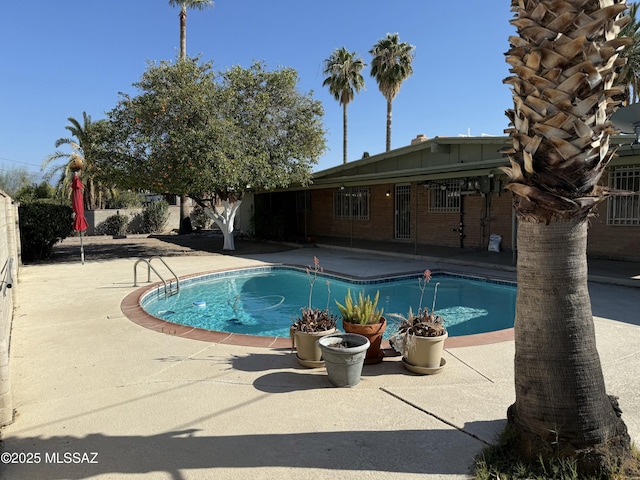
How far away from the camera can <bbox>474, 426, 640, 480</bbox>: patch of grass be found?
8.27 feet

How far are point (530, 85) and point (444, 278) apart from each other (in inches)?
366

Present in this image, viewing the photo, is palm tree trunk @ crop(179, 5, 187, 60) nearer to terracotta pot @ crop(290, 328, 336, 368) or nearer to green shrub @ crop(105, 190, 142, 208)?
green shrub @ crop(105, 190, 142, 208)

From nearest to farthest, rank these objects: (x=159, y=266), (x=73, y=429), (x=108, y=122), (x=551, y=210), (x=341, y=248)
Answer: (x=551, y=210) < (x=73, y=429) < (x=159, y=266) < (x=108, y=122) < (x=341, y=248)

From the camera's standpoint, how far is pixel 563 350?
262 cm

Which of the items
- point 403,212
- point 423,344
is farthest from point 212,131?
point 423,344

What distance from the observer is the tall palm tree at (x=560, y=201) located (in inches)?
95.8

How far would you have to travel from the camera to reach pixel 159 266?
1302cm

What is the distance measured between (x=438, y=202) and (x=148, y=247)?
12.3m

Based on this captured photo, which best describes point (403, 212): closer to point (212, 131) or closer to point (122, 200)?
point (212, 131)

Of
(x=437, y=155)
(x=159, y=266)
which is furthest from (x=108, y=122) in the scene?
(x=437, y=155)

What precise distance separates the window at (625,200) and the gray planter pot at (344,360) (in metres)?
10.6

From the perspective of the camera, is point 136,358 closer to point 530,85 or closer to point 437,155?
point 530,85

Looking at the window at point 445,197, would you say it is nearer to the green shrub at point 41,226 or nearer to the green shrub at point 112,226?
the green shrub at point 41,226

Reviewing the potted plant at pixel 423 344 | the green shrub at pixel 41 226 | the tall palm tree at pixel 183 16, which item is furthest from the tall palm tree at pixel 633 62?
the green shrub at pixel 41 226
